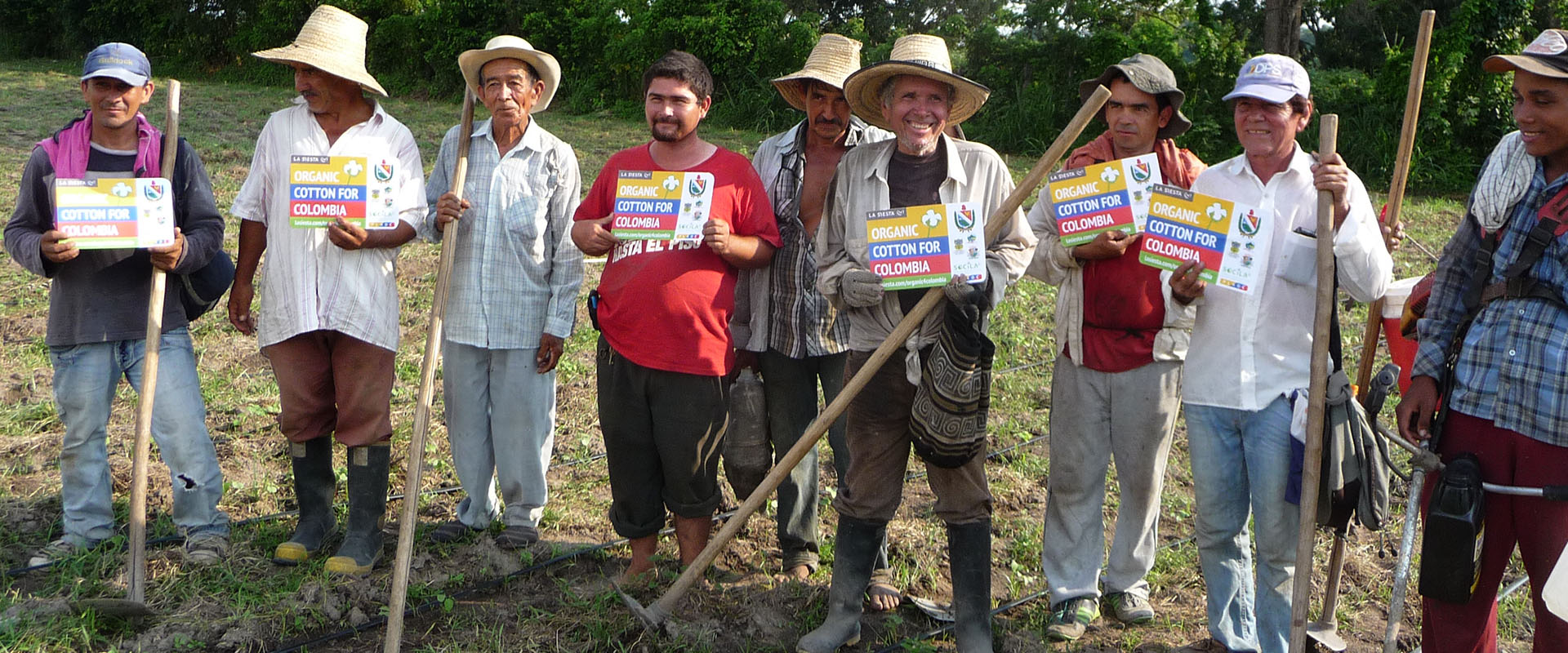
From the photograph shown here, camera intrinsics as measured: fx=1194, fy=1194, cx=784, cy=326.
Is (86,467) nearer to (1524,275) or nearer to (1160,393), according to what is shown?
(1160,393)

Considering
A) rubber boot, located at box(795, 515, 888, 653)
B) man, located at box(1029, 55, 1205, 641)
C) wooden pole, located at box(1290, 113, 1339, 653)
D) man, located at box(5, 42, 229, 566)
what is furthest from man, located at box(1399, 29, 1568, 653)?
man, located at box(5, 42, 229, 566)

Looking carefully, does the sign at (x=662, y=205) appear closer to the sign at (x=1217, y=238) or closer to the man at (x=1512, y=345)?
the sign at (x=1217, y=238)

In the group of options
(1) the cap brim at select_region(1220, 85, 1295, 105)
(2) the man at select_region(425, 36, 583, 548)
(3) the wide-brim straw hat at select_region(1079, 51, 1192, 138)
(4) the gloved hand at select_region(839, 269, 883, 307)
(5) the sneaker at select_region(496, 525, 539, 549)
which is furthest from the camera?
(5) the sneaker at select_region(496, 525, 539, 549)

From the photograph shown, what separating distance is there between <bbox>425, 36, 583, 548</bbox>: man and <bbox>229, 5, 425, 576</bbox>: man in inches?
9.2

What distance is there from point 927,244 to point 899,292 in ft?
0.95

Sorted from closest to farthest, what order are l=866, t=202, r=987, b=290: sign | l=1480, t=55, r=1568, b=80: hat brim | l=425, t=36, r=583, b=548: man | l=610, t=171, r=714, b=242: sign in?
l=1480, t=55, r=1568, b=80: hat brim < l=866, t=202, r=987, b=290: sign < l=610, t=171, r=714, b=242: sign < l=425, t=36, r=583, b=548: man

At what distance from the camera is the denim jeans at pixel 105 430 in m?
4.23

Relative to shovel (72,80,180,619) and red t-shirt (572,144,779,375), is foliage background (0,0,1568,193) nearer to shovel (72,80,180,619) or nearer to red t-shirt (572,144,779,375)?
red t-shirt (572,144,779,375)

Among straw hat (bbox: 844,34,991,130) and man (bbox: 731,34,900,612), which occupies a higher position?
straw hat (bbox: 844,34,991,130)

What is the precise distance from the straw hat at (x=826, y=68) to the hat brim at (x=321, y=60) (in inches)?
56.2

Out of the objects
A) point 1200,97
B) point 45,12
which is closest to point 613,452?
point 1200,97

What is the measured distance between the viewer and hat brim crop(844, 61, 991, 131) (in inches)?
140

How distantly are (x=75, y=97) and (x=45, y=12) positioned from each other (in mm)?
11458

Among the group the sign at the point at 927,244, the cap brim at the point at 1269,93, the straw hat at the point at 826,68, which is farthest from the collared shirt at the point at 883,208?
the cap brim at the point at 1269,93
